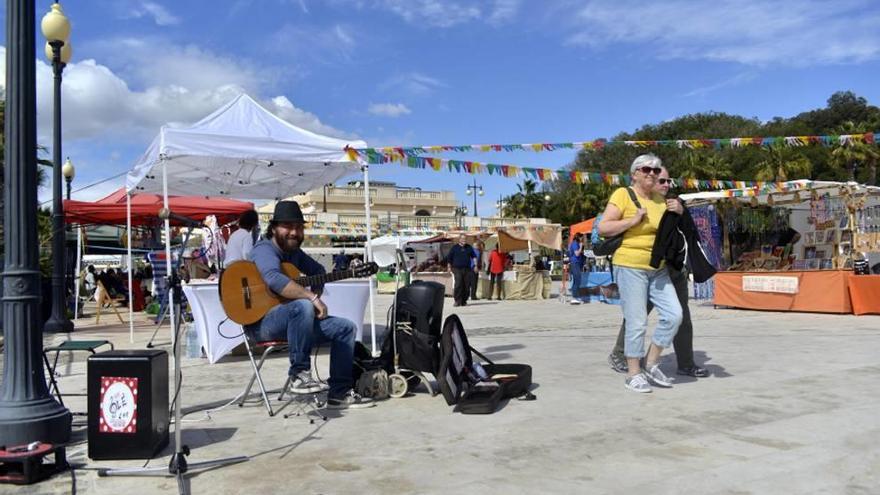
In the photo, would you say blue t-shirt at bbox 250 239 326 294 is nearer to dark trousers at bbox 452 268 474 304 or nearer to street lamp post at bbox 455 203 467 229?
dark trousers at bbox 452 268 474 304

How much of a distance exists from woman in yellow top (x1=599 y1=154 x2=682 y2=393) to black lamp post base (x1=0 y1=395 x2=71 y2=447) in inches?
158

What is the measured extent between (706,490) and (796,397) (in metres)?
2.41

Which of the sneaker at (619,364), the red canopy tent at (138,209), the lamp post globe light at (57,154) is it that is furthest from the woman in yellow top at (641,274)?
the red canopy tent at (138,209)

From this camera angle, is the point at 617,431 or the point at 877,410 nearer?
the point at 617,431

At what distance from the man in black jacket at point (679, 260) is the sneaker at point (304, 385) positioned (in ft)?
9.14

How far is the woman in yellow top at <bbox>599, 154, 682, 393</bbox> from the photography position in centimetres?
540

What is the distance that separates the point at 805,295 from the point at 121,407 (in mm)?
11423

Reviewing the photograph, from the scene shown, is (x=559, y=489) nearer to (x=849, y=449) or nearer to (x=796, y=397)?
(x=849, y=449)

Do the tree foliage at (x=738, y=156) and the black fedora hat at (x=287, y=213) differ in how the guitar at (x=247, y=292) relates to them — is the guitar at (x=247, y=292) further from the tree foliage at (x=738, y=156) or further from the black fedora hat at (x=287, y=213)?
the tree foliage at (x=738, y=156)

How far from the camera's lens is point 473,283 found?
18.7m

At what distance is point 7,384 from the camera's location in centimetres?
381

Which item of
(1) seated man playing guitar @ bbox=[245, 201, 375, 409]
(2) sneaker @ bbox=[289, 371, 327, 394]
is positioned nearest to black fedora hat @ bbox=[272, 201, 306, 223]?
(1) seated man playing guitar @ bbox=[245, 201, 375, 409]

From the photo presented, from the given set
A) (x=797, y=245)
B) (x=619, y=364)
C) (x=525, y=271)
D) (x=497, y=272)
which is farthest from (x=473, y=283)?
(x=619, y=364)

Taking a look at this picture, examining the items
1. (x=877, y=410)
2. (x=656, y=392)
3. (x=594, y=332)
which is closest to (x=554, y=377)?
(x=656, y=392)
